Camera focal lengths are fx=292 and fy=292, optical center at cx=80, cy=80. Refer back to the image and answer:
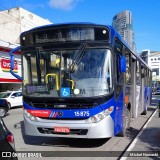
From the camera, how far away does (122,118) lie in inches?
330

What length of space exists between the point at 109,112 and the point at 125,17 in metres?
27.3

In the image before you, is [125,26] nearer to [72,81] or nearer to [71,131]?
[72,81]

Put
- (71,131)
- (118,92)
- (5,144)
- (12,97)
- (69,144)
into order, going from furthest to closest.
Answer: (12,97) → (69,144) → (118,92) → (71,131) → (5,144)

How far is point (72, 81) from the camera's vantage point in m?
7.14

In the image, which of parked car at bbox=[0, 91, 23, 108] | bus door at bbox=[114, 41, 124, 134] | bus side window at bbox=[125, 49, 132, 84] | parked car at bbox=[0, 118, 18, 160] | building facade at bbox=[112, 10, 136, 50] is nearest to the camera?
parked car at bbox=[0, 118, 18, 160]

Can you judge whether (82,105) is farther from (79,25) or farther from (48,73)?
(79,25)

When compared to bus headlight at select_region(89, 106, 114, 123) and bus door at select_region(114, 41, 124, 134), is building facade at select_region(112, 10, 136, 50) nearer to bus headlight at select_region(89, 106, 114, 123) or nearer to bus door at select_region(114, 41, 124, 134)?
bus door at select_region(114, 41, 124, 134)

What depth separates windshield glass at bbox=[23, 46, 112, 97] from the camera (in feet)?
23.1

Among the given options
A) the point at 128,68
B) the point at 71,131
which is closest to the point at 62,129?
the point at 71,131

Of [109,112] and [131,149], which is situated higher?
[109,112]

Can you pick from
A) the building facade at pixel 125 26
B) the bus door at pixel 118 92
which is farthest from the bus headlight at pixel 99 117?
the building facade at pixel 125 26

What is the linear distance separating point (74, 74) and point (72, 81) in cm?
18

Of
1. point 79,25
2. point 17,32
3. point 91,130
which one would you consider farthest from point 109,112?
point 17,32

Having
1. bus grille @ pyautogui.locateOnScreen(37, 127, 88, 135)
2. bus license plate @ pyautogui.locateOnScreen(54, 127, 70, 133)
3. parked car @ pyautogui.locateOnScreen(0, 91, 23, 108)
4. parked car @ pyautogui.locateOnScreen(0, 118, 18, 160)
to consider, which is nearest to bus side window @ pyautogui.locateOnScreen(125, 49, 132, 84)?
bus grille @ pyautogui.locateOnScreen(37, 127, 88, 135)
